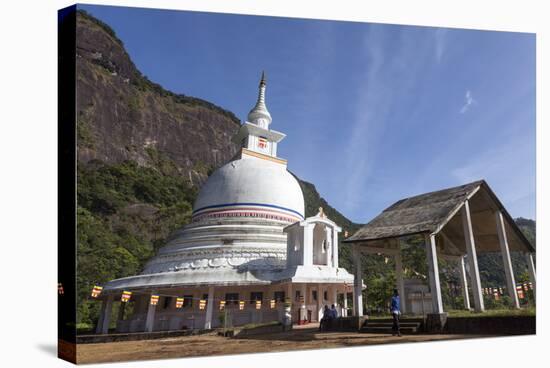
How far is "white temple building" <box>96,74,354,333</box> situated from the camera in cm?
1672

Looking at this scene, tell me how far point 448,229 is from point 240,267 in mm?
7944

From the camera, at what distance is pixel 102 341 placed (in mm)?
13133

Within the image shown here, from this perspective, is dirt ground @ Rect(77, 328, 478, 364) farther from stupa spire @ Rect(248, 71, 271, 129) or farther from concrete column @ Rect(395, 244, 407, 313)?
stupa spire @ Rect(248, 71, 271, 129)

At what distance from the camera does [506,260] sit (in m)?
13.1

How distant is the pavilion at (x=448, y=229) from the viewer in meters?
11.7

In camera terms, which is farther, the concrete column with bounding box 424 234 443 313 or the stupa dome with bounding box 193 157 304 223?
the stupa dome with bounding box 193 157 304 223

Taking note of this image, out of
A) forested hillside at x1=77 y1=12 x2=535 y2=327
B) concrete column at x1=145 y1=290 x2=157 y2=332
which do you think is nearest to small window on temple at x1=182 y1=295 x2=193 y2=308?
concrete column at x1=145 y1=290 x2=157 y2=332

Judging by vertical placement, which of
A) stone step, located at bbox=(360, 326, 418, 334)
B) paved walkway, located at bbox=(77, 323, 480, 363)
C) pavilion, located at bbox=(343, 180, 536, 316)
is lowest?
paved walkway, located at bbox=(77, 323, 480, 363)

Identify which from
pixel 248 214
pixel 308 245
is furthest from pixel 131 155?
pixel 308 245

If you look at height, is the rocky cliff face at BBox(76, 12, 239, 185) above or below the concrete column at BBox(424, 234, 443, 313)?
above

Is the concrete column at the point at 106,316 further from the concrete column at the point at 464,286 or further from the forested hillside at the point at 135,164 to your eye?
the concrete column at the point at 464,286

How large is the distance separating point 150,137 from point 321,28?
5592 cm

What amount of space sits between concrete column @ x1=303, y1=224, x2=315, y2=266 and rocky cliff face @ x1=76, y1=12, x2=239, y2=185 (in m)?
40.8

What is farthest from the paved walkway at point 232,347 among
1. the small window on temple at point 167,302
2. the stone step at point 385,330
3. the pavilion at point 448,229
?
the small window on temple at point 167,302
